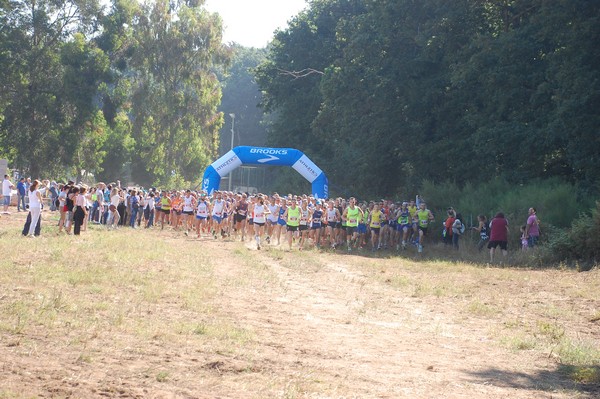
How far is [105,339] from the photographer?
10594mm

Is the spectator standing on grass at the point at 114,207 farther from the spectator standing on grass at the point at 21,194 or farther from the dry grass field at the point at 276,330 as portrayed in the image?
the dry grass field at the point at 276,330

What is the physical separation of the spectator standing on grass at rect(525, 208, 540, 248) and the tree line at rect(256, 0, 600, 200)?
444 cm

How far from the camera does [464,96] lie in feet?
134

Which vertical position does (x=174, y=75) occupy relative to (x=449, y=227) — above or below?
above

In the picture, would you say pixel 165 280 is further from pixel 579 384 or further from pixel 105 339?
pixel 579 384

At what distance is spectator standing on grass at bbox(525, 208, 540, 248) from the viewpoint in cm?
2956

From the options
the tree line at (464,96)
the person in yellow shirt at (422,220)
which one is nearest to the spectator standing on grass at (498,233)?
the person in yellow shirt at (422,220)

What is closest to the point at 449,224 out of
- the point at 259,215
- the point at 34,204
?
the point at 259,215

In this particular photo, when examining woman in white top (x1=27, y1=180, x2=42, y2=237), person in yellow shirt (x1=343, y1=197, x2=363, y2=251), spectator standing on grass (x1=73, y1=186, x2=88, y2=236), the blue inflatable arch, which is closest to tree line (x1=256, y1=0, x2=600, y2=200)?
the blue inflatable arch

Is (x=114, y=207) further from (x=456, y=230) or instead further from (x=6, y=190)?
(x=456, y=230)

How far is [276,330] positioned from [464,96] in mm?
29826

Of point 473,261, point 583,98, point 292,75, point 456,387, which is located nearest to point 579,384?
point 456,387

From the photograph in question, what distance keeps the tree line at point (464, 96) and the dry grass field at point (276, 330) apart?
39.5ft

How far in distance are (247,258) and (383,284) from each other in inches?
228
